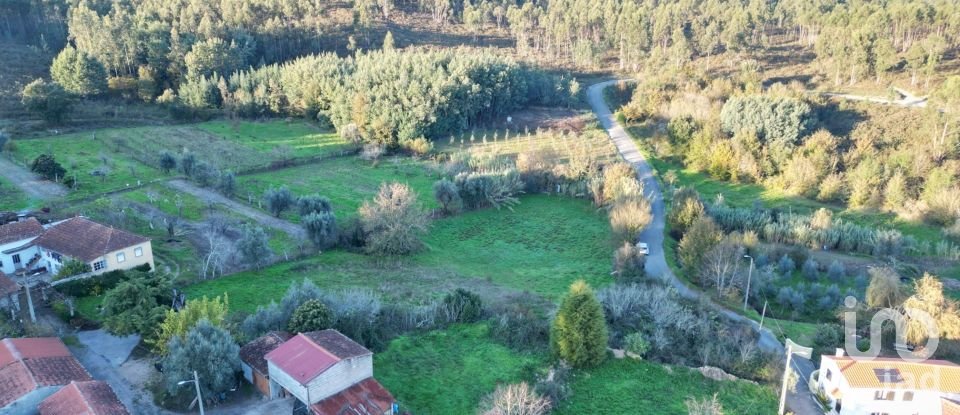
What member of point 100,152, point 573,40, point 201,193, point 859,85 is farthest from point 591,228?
point 573,40

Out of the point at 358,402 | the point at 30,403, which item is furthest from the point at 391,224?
the point at 30,403

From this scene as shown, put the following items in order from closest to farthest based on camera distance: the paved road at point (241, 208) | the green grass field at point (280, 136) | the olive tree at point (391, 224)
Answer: the olive tree at point (391, 224), the paved road at point (241, 208), the green grass field at point (280, 136)

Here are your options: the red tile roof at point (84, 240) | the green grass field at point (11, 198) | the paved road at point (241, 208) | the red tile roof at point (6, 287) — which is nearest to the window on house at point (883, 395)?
the paved road at point (241, 208)

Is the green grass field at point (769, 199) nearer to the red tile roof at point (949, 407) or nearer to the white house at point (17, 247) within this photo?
the red tile roof at point (949, 407)

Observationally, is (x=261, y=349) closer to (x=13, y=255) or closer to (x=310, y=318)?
(x=310, y=318)

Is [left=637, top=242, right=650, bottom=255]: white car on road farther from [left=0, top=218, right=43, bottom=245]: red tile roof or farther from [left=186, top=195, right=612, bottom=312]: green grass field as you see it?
[left=0, top=218, right=43, bottom=245]: red tile roof

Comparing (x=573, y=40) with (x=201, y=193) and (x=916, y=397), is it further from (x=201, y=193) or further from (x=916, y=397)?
(x=916, y=397)
